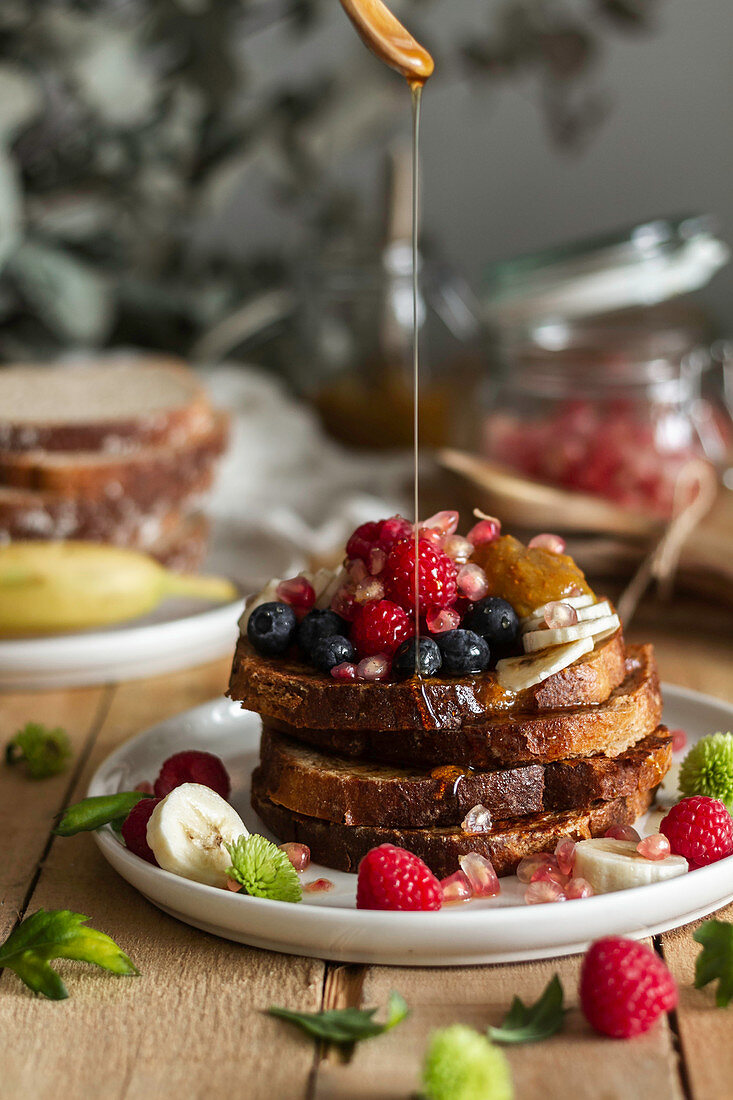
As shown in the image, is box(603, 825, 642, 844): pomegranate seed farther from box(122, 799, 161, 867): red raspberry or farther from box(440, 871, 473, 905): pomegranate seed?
box(122, 799, 161, 867): red raspberry

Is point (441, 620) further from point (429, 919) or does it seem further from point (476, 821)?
point (429, 919)

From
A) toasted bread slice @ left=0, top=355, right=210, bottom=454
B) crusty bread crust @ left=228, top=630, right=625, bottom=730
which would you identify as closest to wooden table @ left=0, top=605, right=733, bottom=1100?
crusty bread crust @ left=228, top=630, right=625, bottom=730

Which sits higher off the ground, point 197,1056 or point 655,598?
point 197,1056

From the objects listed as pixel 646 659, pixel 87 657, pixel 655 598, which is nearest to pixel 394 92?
pixel 655 598

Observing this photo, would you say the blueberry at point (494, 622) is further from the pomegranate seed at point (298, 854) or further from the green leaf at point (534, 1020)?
the green leaf at point (534, 1020)

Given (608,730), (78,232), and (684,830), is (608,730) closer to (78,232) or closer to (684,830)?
(684,830)

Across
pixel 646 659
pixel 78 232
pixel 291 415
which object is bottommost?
pixel 291 415

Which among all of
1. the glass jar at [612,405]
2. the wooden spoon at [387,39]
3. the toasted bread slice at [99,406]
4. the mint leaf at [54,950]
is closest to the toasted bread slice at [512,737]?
the mint leaf at [54,950]
